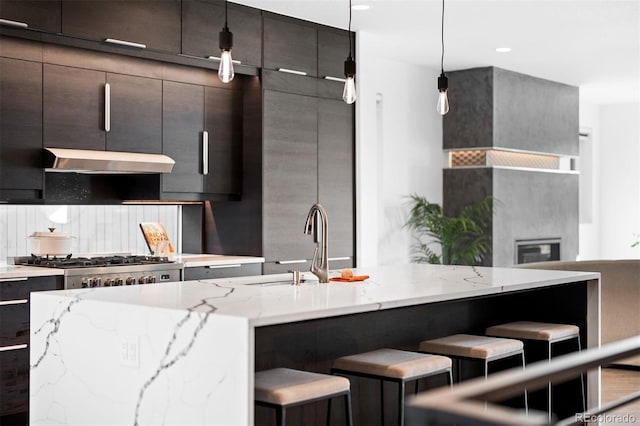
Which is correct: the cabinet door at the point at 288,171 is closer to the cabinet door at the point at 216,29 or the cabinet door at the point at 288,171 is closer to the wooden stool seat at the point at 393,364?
the cabinet door at the point at 216,29

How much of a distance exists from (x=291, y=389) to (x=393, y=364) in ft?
1.98

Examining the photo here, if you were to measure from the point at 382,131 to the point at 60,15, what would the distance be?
3762 millimetres

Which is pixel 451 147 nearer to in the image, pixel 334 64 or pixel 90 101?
pixel 334 64

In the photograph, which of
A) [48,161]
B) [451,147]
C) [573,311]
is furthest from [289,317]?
[451,147]

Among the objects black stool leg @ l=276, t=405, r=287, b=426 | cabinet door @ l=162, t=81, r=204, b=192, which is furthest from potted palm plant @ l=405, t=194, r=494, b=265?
black stool leg @ l=276, t=405, r=287, b=426

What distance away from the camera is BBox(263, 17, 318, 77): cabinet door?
19.5 feet

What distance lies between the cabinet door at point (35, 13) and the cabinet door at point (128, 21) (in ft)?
0.19

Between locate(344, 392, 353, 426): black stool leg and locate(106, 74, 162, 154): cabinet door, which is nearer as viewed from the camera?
locate(344, 392, 353, 426): black stool leg

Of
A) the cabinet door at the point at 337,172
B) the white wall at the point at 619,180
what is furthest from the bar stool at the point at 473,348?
the white wall at the point at 619,180

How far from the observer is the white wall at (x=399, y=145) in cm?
784

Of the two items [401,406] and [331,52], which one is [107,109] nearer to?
[331,52]

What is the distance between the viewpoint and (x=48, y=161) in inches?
189

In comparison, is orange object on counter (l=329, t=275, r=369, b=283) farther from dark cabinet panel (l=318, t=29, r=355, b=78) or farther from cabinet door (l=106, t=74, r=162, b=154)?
dark cabinet panel (l=318, t=29, r=355, b=78)

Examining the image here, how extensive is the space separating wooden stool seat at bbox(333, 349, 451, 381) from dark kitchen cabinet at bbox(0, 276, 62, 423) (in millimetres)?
1987
